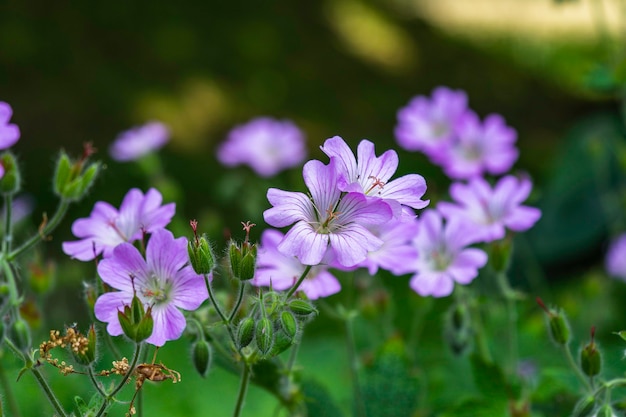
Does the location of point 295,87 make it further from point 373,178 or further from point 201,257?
point 201,257

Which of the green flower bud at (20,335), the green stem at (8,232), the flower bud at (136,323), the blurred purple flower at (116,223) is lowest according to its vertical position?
the green flower bud at (20,335)

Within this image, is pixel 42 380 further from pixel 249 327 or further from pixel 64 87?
pixel 64 87

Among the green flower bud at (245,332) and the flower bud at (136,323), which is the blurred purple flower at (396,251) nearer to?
the green flower bud at (245,332)

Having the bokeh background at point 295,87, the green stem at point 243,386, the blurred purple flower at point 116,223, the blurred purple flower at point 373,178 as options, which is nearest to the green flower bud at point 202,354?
the green stem at point 243,386

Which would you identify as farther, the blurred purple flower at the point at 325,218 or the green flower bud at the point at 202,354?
the green flower bud at the point at 202,354

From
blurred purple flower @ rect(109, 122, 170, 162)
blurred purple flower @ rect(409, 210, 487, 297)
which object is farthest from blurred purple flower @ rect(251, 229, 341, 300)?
blurred purple flower @ rect(109, 122, 170, 162)

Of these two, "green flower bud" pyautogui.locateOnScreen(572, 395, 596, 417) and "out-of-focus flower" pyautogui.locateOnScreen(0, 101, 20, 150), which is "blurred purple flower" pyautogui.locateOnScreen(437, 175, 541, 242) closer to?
"green flower bud" pyautogui.locateOnScreen(572, 395, 596, 417)

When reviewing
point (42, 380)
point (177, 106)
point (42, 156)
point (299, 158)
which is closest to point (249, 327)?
point (42, 380)
